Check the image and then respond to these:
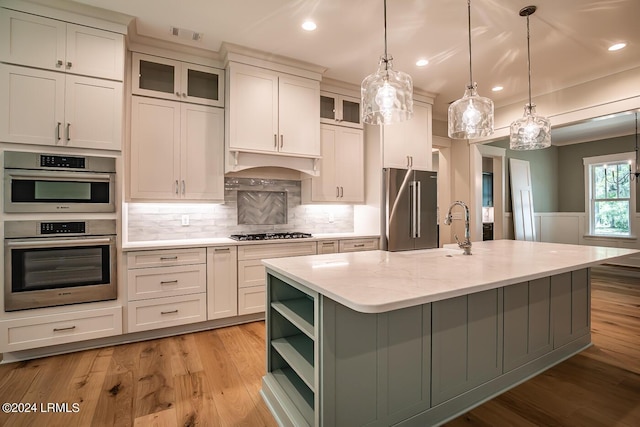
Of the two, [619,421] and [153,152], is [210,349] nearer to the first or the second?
[153,152]

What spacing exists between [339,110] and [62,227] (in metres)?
3.14

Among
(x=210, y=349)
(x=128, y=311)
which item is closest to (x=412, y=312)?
(x=210, y=349)

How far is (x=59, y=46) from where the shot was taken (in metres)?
2.52

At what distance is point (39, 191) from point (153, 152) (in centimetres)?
93

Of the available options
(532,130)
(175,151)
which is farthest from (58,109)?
(532,130)

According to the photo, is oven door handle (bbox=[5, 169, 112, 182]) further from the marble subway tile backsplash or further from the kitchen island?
the kitchen island

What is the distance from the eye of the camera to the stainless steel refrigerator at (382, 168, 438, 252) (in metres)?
4.05

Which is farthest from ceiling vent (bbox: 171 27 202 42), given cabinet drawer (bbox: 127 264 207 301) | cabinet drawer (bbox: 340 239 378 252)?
cabinet drawer (bbox: 340 239 378 252)

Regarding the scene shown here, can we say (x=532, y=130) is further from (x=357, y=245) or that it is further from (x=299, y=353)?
(x=299, y=353)

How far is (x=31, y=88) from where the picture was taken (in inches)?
96.1

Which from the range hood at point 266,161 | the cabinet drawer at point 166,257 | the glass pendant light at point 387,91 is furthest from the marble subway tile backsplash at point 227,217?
the glass pendant light at point 387,91

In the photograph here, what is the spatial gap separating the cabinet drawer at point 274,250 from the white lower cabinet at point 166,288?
Answer: 1.33 ft

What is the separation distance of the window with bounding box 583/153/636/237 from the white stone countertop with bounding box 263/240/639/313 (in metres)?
5.64

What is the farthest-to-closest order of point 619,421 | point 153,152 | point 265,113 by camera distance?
point 265,113, point 153,152, point 619,421
